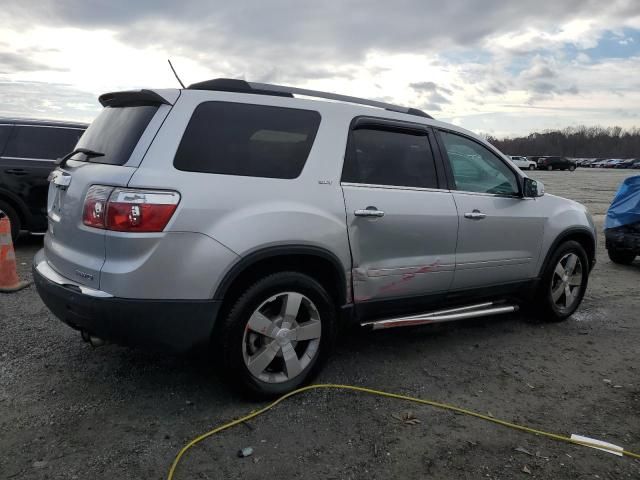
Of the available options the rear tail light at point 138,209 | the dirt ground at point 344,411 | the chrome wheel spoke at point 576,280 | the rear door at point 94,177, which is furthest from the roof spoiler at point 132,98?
the chrome wheel spoke at point 576,280

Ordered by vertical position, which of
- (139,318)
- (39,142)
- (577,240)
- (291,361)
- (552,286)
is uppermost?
(39,142)

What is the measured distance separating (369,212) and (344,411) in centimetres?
126

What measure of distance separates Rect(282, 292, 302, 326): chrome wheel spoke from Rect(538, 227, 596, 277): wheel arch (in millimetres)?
2651

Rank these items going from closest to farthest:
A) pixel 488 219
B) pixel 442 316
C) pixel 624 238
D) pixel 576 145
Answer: pixel 442 316, pixel 488 219, pixel 624 238, pixel 576 145

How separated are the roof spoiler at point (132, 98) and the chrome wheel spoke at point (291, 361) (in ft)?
5.27

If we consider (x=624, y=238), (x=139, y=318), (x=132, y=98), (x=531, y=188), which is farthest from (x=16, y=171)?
(x=624, y=238)

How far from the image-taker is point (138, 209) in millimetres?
2797

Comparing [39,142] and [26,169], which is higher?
[39,142]

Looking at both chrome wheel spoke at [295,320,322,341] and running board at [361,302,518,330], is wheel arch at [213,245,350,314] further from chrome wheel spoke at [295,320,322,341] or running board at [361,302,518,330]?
running board at [361,302,518,330]

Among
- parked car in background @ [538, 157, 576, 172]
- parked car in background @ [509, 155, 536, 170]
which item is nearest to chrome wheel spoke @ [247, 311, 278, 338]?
parked car in background @ [509, 155, 536, 170]

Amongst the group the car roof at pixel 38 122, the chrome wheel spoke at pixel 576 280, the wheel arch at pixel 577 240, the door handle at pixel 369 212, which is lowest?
the chrome wheel spoke at pixel 576 280

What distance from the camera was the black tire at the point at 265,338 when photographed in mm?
3068

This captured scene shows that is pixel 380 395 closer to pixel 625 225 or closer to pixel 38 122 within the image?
pixel 625 225

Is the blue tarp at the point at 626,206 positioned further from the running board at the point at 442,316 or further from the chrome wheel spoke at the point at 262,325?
the chrome wheel spoke at the point at 262,325
